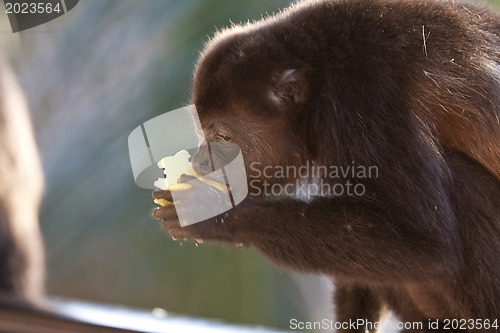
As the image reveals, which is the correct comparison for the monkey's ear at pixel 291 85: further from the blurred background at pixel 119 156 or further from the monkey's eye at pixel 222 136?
the blurred background at pixel 119 156

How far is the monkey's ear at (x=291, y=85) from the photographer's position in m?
1.95

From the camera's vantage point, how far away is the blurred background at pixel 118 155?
247 cm

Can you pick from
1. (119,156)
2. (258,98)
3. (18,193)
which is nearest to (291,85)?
(258,98)

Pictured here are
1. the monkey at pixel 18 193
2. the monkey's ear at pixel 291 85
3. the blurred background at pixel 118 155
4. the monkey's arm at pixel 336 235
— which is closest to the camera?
the monkey's arm at pixel 336 235

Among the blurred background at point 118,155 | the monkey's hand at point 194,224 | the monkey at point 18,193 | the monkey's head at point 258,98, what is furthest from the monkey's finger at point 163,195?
the monkey at point 18,193

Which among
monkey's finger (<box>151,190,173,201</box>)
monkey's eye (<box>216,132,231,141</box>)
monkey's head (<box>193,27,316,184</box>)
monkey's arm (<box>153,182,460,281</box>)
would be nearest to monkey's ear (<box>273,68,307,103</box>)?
monkey's head (<box>193,27,316,184</box>)

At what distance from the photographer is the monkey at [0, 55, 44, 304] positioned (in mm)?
2240

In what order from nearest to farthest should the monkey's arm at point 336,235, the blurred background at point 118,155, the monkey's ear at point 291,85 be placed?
the monkey's arm at point 336,235
the monkey's ear at point 291,85
the blurred background at point 118,155

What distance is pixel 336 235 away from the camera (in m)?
1.75

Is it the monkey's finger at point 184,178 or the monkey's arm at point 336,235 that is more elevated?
the monkey's finger at point 184,178

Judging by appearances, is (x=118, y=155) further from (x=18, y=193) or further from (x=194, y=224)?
(x=194, y=224)

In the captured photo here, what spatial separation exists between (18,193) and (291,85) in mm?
1161

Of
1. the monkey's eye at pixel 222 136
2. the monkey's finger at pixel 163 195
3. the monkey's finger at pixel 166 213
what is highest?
the monkey's eye at pixel 222 136

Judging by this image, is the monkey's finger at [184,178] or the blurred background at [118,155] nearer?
the monkey's finger at [184,178]
